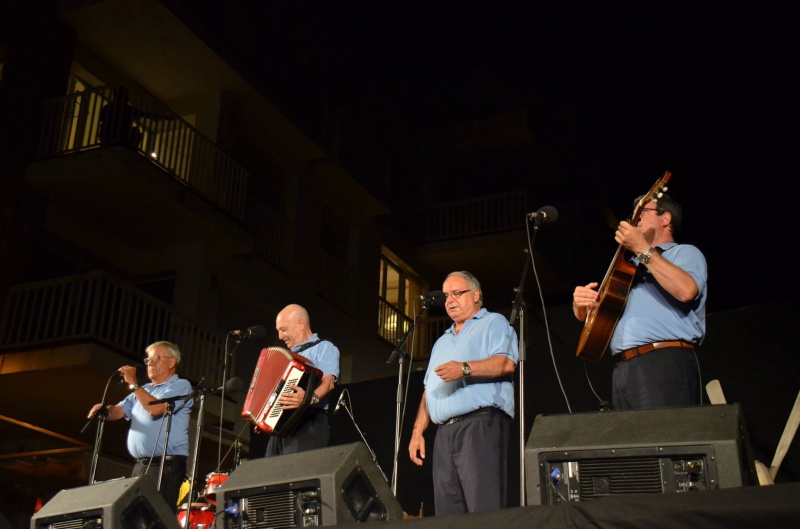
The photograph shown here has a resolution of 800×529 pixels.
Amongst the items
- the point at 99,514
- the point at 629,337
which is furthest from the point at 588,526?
the point at 99,514

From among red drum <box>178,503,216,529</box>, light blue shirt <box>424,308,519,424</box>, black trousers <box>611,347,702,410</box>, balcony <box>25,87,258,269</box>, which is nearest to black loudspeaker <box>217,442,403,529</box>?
light blue shirt <box>424,308,519,424</box>

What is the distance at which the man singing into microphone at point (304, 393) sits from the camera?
547cm

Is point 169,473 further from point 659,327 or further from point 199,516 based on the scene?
point 659,327

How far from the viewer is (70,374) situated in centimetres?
1018

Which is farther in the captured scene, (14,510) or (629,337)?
(14,510)

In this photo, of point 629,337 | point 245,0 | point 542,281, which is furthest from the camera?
point 542,281

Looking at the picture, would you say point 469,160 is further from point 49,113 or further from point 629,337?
point 629,337

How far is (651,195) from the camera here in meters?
4.45

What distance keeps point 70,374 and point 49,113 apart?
3.52m

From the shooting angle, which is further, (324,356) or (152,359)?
(152,359)

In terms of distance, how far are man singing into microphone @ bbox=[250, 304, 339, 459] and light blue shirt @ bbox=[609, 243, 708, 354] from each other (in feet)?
6.87

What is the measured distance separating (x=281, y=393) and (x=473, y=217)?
12.2 metres

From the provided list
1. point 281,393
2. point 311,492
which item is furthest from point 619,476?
point 281,393

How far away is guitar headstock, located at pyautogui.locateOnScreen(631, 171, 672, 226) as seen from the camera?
445cm
